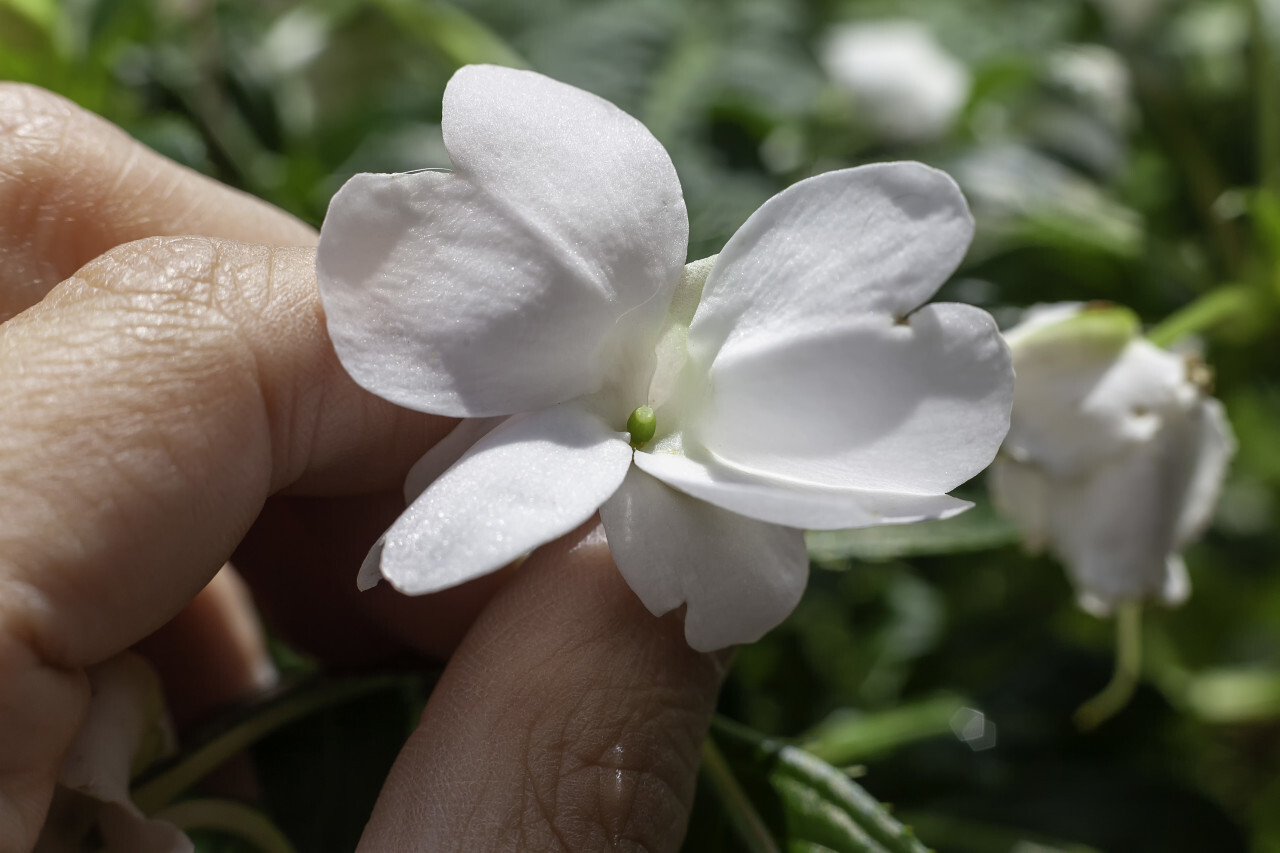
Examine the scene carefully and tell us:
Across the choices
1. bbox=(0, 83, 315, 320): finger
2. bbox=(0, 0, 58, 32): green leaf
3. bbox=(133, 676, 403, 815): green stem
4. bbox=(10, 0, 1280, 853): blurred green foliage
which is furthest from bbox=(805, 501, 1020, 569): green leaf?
bbox=(0, 0, 58, 32): green leaf

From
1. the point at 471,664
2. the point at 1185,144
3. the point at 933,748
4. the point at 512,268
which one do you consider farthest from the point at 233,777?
the point at 1185,144

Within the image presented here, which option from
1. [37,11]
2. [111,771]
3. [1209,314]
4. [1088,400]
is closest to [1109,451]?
[1088,400]

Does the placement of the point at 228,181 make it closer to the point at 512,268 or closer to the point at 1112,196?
the point at 512,268

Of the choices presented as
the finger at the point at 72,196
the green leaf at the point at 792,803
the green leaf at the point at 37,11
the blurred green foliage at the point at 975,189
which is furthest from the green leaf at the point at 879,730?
the green leaf at the point at 37,11

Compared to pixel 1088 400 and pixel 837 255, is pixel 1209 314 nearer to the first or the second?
pixel 1088 400

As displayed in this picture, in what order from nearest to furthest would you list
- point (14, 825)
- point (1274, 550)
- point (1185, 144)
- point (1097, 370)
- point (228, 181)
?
point (14, 825) < point (1097, 370) < point (228, 181) < point (1185, 144) < point (1274, 550)
